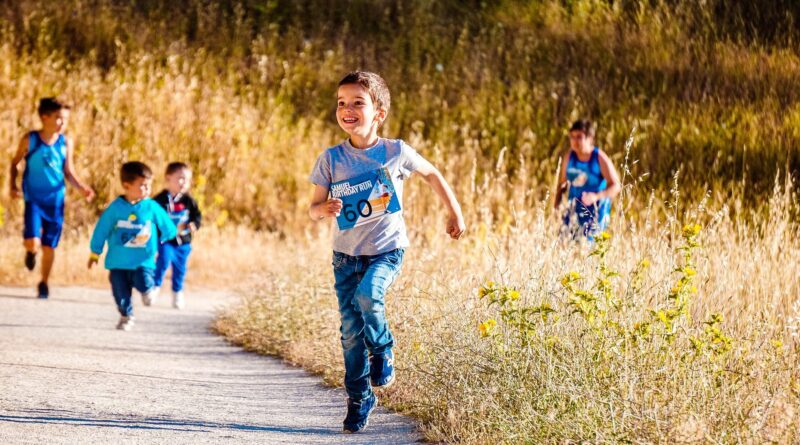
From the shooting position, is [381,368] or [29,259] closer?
[381,368]

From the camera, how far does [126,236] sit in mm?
9938

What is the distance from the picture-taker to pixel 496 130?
61.5ft

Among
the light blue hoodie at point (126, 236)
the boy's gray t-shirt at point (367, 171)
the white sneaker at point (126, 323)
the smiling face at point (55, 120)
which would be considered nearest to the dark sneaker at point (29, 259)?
the smiling face at point (55, 120)

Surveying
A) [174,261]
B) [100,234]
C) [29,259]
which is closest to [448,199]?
[100,234]

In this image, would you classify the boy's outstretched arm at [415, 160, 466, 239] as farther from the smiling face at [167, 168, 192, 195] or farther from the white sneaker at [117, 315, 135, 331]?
the smiling face at [167, 168, 192, 195]

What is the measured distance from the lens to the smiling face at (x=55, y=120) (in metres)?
11.2

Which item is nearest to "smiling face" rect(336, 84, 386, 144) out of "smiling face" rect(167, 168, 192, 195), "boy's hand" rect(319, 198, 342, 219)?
"boy's hand" rect(319, 198, 342, 219)

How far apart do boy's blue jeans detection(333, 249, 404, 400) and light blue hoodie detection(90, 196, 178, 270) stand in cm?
413

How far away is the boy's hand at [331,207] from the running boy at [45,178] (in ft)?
19.7

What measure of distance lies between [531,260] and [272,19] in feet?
52.0

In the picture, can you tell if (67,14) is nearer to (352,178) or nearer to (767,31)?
(767,31)

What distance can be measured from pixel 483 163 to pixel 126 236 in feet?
28.7

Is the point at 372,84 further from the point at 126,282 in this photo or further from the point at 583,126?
the point at 583,126

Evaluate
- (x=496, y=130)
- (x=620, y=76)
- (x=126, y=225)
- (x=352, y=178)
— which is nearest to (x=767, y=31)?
(x=620, y=76)
